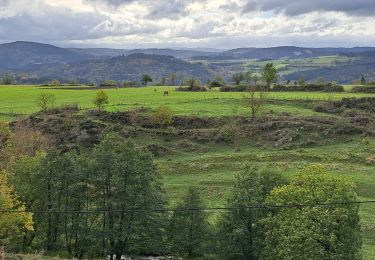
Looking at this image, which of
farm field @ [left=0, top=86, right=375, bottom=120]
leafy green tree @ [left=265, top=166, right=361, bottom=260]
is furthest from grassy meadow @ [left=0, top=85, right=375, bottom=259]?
leafy green tree @ [left=265, top=166, right=361, bottom=260]

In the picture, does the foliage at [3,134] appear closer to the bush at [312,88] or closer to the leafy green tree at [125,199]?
the leafy green tree at [125,199]

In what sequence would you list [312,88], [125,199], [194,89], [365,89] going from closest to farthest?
[125,199] → [365,89] → [312,88] → [194,89]

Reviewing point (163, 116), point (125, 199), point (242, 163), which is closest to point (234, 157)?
point (242, 163)

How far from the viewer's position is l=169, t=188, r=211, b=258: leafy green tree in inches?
1989

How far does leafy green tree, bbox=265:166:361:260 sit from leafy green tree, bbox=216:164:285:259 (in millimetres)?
3252

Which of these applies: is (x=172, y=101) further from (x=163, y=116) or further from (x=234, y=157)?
(x=234, y=157)

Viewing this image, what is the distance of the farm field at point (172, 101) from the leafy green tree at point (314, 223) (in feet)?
210

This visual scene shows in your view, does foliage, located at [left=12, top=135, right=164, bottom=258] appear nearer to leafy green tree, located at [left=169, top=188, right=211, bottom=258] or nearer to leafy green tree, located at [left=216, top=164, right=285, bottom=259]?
leafy green tree, located at [left=169, top=188, right=211, bottom=258]

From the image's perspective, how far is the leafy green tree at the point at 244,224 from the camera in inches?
1805

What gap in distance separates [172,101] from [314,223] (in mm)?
89504

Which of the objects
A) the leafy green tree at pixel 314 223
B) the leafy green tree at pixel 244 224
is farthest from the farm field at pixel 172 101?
the leafy green tree at pixel 314 223

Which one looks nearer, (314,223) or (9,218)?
(314,223)

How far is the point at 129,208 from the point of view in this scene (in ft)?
159

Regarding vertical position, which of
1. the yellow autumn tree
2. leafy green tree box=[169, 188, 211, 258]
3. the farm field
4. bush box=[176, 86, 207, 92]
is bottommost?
leafy green tree box=[169, 188, 211, 258]
